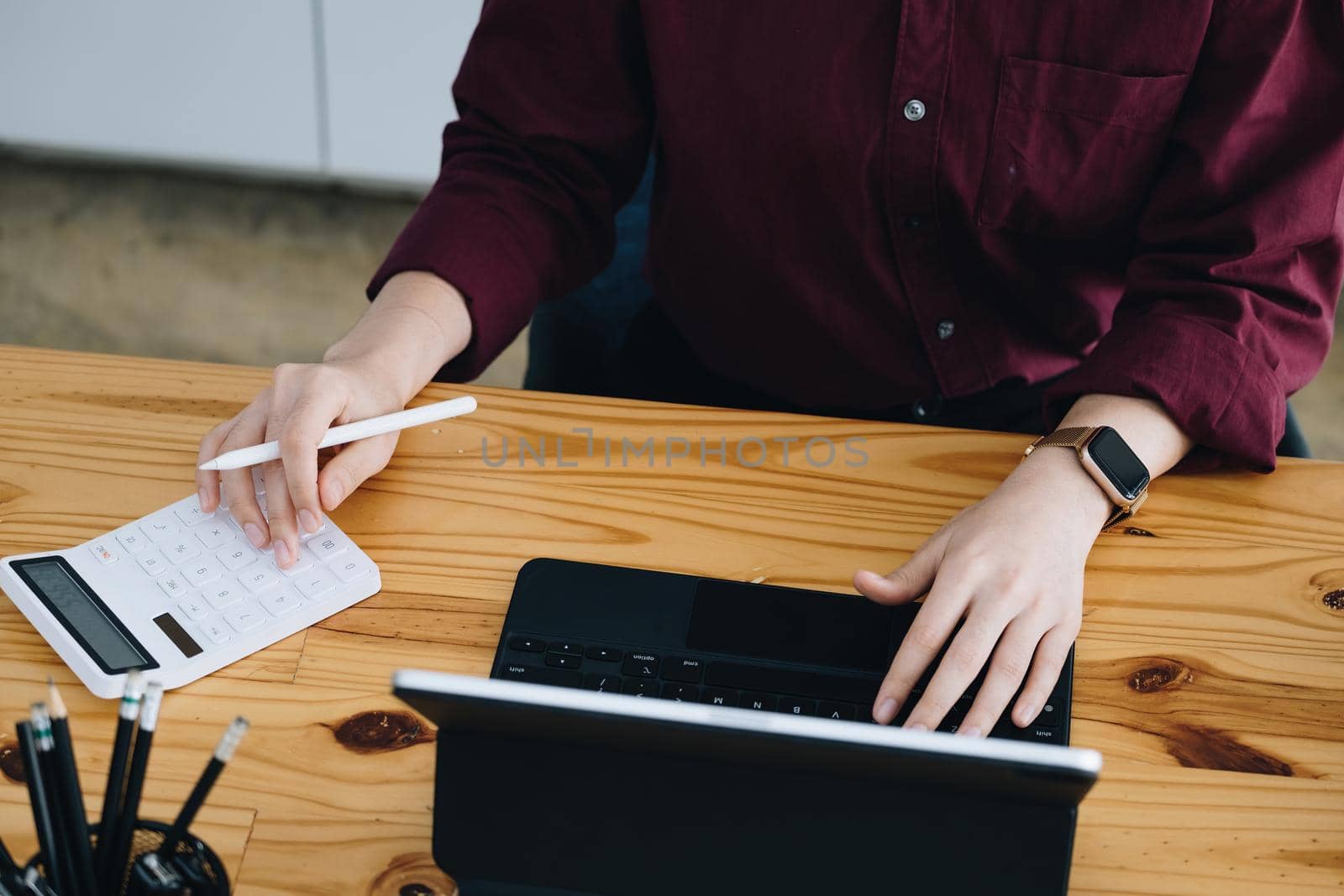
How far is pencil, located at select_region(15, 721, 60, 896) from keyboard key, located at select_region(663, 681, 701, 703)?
29 cm

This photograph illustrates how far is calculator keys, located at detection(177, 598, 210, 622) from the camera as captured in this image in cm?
67

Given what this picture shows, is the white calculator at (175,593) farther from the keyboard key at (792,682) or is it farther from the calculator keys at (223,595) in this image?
the keyboard key at (792,682)

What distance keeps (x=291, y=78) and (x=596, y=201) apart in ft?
4.98

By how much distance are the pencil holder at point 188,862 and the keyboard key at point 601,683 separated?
21 centimetres

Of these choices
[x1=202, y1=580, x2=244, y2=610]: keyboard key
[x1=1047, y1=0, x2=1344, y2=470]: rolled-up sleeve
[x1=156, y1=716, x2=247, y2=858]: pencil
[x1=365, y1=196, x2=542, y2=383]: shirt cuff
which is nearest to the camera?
[x1=156, y1=716, x2=247, y2=858]: pencil

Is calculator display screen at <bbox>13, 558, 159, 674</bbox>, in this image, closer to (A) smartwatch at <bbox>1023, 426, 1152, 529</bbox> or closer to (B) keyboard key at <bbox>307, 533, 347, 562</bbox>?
(B) keyboard key at <bbox>307, 533, 347, 562</bbox>

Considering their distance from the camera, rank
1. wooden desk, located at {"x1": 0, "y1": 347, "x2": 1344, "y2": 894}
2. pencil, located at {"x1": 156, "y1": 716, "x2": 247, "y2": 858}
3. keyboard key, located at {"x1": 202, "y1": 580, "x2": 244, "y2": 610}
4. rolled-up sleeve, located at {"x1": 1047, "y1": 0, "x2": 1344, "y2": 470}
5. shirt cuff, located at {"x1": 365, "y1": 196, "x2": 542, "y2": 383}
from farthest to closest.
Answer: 1. shirt cuff, located at {"x1": 365, "y1": 196, "x2": 542, "y2": 383}
2. rolled-up sleeve, located at {"x1": 1047, "y1": 0, "x2": 1344, "y2": 470}
3. keyboard key, located at {"x1": 202, "y1": 580, "x2": 244, "y2": 610}
4. wooden desk, located at {"x1": 0, "y1": 347, "x2": 1344, "y2": 894}
5. pencil, located at {"x1": 156, "y1": 716, "x2": 247, "y2": 858}

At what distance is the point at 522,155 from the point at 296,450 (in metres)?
0.35

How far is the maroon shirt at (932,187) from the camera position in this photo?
2.62ft

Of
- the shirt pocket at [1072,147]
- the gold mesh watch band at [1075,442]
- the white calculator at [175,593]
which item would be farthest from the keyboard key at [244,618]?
the shirt pocket at [1072,147]

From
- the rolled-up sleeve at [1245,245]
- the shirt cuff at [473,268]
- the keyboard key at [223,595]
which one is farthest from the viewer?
the shirt cuff at [473,268]

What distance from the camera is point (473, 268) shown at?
35.3 inches

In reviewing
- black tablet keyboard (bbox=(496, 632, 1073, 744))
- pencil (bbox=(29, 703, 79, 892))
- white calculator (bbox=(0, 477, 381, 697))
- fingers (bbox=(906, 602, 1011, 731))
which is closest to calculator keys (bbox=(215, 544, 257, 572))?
white calculator (bbox=(0, 477, 381, 697))

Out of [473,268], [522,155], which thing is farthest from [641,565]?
[522,155]
